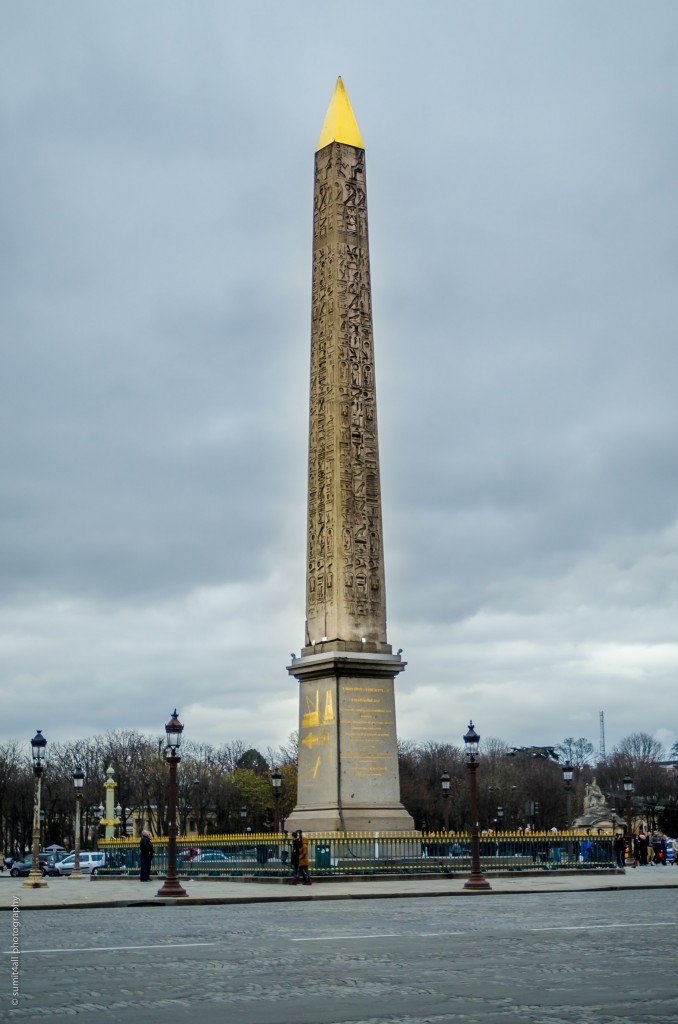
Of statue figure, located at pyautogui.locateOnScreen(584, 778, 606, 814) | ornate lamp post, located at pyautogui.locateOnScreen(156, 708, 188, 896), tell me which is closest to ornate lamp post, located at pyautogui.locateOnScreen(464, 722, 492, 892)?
ornate lamp post, located at pyautogui.locateOnScreen(156, 708, 188, 896)

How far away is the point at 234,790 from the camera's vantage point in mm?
101438

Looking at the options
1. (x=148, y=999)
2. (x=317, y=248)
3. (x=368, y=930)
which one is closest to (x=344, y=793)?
(x=317, y=248)

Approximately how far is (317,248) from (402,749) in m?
81.2

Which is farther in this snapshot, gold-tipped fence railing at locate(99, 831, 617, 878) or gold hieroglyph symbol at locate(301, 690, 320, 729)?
gold hieroglyph symbol at locate(301, 690, 320, 729)

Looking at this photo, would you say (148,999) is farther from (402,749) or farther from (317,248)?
(402,749)

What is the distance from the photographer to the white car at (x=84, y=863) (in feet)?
171

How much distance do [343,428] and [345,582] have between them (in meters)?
3.64

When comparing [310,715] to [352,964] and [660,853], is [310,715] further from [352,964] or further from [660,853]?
[660,853]

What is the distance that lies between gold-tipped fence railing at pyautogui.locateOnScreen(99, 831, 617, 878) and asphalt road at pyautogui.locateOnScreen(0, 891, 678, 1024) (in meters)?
11.3

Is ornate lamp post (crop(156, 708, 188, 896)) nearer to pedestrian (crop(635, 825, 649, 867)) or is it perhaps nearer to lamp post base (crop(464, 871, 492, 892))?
lamp post base (crop(464, 871, 492, 892))

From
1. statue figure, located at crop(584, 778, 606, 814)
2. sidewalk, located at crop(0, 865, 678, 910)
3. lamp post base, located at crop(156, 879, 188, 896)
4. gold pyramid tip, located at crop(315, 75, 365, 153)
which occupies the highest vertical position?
gold pyramid tip, located at crop(315, 75, 365, 153)

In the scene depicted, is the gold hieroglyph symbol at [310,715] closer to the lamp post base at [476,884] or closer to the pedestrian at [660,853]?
the lamp post base at [476,884]

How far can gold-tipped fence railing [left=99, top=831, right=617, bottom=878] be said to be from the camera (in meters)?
29.4

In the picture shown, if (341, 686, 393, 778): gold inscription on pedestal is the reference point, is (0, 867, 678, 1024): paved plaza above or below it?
below
